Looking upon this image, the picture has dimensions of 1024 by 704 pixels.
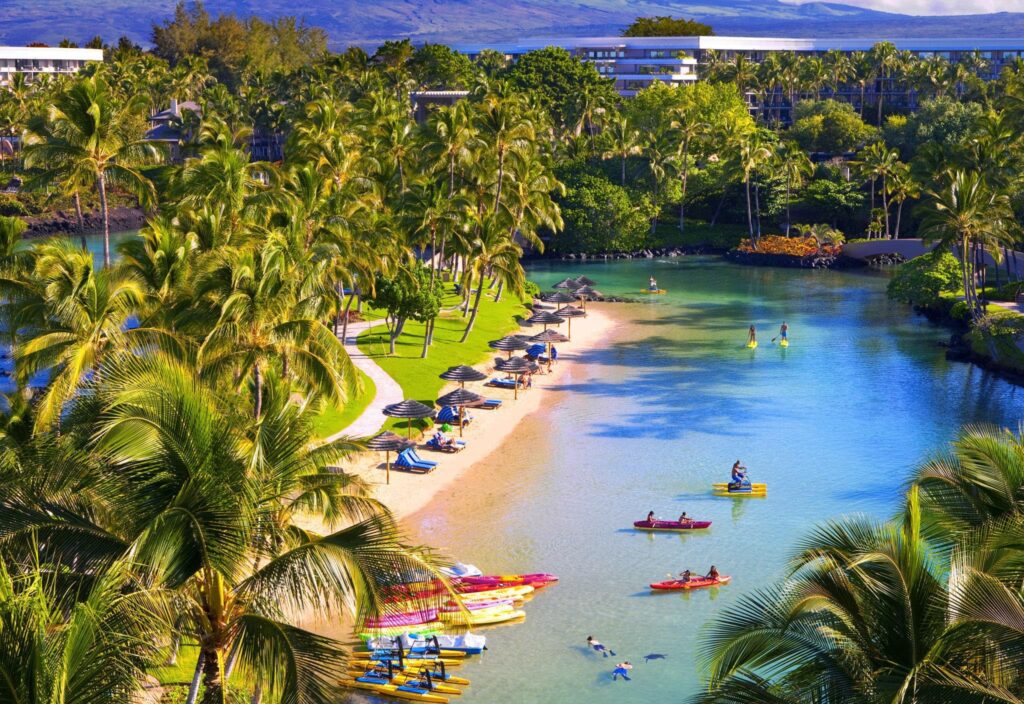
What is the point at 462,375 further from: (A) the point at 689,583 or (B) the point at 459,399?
(A) the point at 689,583

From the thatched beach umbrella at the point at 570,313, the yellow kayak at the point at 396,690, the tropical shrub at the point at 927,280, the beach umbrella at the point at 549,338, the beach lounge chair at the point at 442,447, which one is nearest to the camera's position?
the yellow kayak at the point at 396,690

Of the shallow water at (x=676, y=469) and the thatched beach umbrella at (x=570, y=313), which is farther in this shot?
the thatched beach umbrella at (x=570, y=313)

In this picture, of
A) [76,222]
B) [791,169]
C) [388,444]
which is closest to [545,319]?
[388,444]

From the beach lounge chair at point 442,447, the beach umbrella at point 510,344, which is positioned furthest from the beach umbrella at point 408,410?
the beach umbrella at point 510,344

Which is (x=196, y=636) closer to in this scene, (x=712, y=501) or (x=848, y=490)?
(x=712, y=501)

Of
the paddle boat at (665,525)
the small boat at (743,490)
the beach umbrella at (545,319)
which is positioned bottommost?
the paddle boat at (665,525)

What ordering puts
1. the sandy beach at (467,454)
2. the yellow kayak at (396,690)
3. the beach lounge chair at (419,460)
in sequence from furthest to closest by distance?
1. the beach lounge chair at (419,460)
2. the sandy beach at (467,454)
3. the yellow kayak at (396,690)

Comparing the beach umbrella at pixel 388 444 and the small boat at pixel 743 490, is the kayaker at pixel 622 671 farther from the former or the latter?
the beach umbrella at pixel 388 444

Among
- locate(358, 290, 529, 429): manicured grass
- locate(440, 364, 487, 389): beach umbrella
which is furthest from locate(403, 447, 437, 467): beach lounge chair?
locate(440, 364, 487, 389): beach umbrella
